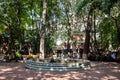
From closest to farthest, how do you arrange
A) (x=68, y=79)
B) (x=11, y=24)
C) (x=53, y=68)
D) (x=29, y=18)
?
(x=68, y=79)
(x=53, y=68)
(x=11, y=24)
(x=29, y=18)

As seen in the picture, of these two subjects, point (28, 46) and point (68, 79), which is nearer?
point (68, 79)

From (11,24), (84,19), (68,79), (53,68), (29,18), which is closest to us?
(68,79)

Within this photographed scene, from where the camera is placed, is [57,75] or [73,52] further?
[73,52]

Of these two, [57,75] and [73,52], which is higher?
[73,52]

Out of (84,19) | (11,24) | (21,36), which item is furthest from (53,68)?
(84,19)

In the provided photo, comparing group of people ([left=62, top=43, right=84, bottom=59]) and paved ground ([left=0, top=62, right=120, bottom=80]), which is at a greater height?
group of people ([left=62, top=43, right=84, bottom=59])

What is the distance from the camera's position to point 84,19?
34.3 meters

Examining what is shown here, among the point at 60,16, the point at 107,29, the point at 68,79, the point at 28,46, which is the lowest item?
the point at 68,79

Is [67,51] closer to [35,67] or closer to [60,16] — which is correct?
[60,16]

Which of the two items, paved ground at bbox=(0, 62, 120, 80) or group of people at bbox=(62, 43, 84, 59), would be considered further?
group of people at bbox=(62, 43, 84, 59)

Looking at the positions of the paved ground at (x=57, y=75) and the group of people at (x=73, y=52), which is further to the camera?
the group of people at (x=73, y=52)

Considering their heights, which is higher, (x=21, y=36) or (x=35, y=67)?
(x=21, y=36)

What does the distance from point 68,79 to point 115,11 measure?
34.0ft

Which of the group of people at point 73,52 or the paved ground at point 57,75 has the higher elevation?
the group of people at point 73,52
